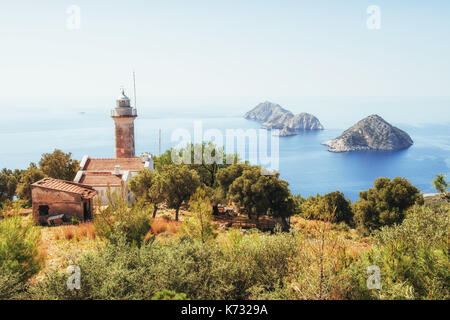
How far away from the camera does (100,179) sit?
27109 millimetres

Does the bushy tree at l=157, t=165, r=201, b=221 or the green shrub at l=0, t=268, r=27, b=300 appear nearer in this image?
the green shrub at l=0, t=268, r=27, b=300

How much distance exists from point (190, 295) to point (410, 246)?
6707 millimetres

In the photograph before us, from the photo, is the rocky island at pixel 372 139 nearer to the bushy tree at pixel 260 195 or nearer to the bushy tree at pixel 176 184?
the bushy tree at pixel 260 195

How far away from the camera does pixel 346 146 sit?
462ft

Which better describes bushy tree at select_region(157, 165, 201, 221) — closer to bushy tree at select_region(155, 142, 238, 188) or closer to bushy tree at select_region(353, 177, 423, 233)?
bushy tree at select_region(155, 142, 238, 188)

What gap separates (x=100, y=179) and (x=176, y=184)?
9105 mm

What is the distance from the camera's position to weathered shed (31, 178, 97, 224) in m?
21.5

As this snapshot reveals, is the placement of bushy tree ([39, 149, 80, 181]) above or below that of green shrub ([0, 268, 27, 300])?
above

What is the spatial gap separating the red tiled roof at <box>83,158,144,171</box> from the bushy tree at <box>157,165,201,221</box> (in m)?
8.83

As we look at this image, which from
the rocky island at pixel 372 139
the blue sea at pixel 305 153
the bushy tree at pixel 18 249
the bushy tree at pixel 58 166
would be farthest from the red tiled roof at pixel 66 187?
Answer: the rocky island at pixel 372 139

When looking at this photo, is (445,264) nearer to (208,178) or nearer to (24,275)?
(24,275)

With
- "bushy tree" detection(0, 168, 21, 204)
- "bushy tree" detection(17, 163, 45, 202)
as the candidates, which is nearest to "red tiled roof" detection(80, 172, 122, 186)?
"bushy tree" detection(17, 163, 45, 202)

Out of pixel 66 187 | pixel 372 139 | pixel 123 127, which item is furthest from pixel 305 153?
pixel 66 187
